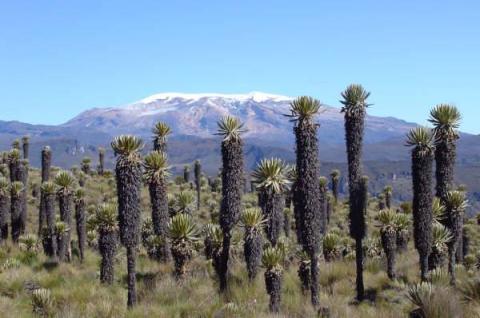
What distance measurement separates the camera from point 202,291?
62.7 feet

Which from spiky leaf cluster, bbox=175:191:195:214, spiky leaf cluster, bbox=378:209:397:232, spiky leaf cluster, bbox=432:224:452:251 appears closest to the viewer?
spiky leaf cluster, bbox=432:224:452:251

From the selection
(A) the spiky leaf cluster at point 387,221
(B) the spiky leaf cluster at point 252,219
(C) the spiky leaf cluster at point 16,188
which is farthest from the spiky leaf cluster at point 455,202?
(C) the spiky leaf cluster at point 16,188

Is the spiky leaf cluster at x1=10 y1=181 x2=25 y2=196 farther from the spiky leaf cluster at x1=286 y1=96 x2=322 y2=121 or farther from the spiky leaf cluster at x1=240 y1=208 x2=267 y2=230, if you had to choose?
the spiky leaf cluster at x1=286 y1=96 x2=322 y2=121

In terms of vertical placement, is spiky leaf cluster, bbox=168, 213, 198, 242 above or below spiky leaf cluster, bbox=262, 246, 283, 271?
above

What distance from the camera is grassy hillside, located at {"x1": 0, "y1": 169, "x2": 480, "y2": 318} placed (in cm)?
1452

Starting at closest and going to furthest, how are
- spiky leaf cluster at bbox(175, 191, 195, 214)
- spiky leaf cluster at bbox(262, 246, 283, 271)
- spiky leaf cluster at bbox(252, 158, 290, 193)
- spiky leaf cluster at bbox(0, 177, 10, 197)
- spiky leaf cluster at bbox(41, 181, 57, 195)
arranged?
1. spiky leaf cluster at bbox(262, 246, 283, 271)
2. spiky leaf cluster at bbox(252, 158, 290, 193)
3. spiky leaf cluster at bbox(175, 191, 195, 214)
4. spiky leaf cluster at bbox(0, 177, 10, 197)
5. spiky leaf cluster at bbox(41, 181, 57, 195)

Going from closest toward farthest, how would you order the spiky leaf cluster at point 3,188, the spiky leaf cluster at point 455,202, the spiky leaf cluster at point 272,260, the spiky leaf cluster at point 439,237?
1. the spiky leaf cluster at point 272,260
2. the spiky leaf cluster at point 439,237
3. the spiky leaf cluster at point 455,202
4. the spiky leaf cluster at point 3,188

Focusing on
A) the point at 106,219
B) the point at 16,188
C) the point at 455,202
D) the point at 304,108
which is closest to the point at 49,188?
the point at 16,188

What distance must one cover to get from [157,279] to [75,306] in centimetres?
599

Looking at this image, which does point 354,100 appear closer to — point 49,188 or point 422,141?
point 422,141

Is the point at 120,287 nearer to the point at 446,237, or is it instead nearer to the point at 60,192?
the point at 60,192

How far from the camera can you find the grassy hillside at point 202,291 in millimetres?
14516

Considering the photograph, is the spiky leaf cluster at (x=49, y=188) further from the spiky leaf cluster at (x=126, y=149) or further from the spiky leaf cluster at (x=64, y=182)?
the spiky leaf cluster at (x=126, y=149)

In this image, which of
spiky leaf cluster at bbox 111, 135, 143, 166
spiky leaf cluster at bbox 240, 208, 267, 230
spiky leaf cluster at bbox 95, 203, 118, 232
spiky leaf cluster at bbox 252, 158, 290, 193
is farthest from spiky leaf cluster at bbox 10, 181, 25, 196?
spiky leaf cluster at bbox 240, 208, 267, 230
